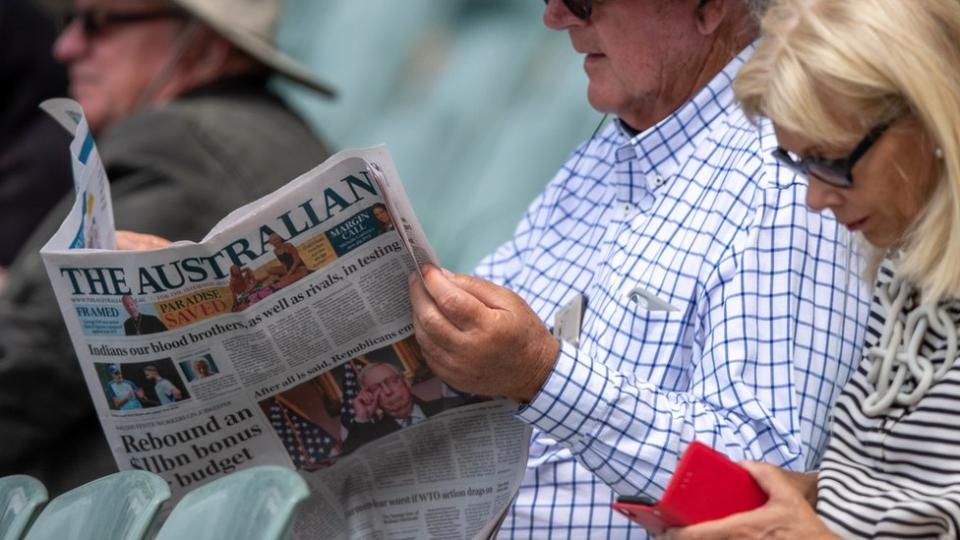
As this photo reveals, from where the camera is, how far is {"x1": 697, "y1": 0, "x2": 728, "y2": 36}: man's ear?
6.00ft

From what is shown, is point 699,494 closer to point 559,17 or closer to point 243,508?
point 243,508

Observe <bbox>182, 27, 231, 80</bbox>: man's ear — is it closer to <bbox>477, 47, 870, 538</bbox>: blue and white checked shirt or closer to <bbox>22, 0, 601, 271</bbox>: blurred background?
<bbox>22, 0, 601, 271</bbox>: blurred background

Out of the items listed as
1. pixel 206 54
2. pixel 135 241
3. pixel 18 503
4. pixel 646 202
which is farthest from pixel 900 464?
pixel 206 54

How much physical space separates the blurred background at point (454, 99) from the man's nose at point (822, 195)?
63.8 inches

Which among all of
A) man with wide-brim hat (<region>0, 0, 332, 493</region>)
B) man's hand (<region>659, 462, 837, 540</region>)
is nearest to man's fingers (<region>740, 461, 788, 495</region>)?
man's hand (<region>659, 462, 837, 540</region>)

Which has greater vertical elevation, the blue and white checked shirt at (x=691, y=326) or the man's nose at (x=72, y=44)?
the man's nose at (x=72, y=44)

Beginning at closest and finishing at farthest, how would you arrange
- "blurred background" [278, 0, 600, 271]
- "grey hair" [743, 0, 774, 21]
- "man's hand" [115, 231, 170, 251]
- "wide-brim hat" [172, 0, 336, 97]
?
"grey hair" [743, 0, 774, 21], "man's hand" [115, 231, 170, 251], "wide-brim hat" [172, 0, 336, 97], "blurred background" [278, 0, 600, 271]

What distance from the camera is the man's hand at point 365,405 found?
1632 mm

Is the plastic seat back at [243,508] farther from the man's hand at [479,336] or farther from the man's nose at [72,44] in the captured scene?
the man's nose at [72,44]

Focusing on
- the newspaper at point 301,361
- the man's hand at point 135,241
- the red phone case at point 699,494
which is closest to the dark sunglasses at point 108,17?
the man's hand at point 135,241

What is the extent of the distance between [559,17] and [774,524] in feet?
2.34

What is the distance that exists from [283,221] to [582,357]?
0.33 meters

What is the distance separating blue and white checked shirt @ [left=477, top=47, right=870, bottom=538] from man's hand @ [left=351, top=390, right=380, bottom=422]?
0.17 metres

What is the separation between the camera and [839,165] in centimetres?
142
